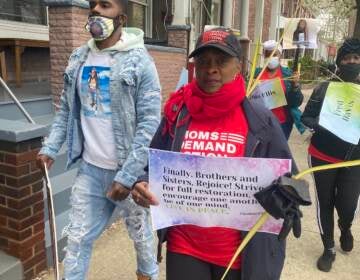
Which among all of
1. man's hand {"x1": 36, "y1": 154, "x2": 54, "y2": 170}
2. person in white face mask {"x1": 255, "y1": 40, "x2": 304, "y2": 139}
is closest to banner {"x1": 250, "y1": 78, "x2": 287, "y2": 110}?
person in white face mask {"x1": 255, "y1": 40, "x2": 304, "y2": 139}

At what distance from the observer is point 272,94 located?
15.8 ft

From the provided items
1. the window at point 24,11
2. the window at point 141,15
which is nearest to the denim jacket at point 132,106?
the window at point 24,11

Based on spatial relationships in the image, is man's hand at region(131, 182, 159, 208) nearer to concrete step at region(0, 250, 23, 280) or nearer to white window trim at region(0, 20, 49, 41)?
concrete step at region(0, 250, 23, 280)

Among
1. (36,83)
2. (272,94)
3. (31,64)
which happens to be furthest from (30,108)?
(272,94)

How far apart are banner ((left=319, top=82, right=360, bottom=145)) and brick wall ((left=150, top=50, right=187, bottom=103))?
513cm

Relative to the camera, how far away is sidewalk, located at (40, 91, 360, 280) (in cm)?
353

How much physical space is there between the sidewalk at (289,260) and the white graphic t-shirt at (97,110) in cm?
134

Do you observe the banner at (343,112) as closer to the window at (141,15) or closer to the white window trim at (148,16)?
the window at (141,15)

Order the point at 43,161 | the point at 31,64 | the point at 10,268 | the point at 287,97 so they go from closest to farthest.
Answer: the point at 43,161, the point at 10,268, the point at 287,97, the point at 31,64

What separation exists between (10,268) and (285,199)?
222 cm

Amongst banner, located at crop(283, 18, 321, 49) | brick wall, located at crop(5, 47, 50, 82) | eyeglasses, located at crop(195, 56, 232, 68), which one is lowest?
brick wall, located at crop(5, 47, 50, 82)

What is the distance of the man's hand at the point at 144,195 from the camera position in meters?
1.87

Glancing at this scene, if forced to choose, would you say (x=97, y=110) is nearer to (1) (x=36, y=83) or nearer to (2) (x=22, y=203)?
(2) (x=22, y=203)

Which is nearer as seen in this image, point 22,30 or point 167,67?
point 22,30
